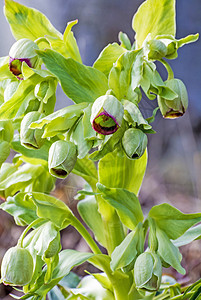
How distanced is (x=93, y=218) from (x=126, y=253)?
0.19 m

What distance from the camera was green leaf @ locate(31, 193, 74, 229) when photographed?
2.05ft

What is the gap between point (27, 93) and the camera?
0.62 metres

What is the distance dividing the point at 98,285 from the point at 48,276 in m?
0.19

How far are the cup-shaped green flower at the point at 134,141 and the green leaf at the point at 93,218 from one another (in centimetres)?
28

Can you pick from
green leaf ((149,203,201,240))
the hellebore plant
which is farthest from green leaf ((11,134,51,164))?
green leaf ((149,203,201,240))

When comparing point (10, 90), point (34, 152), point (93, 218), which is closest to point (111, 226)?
point (93, 218)

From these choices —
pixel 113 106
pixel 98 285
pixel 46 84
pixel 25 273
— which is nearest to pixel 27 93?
pixel 46 84

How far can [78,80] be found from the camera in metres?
0.61

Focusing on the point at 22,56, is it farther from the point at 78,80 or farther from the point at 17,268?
→ the point at 17,268

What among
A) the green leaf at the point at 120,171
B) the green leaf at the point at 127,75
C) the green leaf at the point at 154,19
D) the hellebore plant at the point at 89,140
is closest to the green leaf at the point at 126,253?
the hellebore plant at the point at 89,140

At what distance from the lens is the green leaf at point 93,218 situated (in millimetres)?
768

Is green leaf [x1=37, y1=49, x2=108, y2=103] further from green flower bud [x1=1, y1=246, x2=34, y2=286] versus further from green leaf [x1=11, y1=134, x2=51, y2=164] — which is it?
green flower bud [x1=1, y1=246, x2=34, y2=286]

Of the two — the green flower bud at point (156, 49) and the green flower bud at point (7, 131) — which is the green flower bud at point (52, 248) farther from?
the green flower bud at point (156, 49)

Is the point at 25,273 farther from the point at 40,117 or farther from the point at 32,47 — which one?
the point at 32,47
